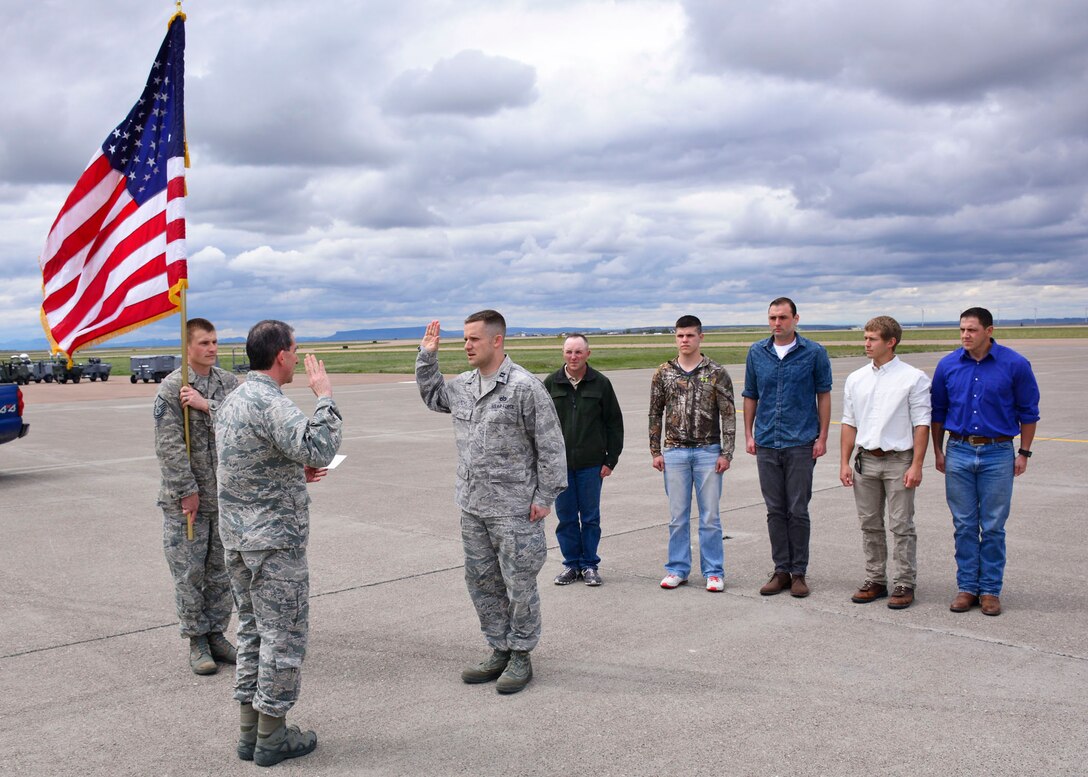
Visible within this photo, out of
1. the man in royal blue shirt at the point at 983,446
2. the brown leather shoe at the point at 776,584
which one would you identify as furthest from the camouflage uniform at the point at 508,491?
the man in royal blue shirt at the point at 983,446

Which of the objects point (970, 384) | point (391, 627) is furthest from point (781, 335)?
point (391, 627)

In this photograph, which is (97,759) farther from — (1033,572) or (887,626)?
(1033,572)

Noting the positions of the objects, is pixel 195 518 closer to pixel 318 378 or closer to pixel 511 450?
pixel 318 378

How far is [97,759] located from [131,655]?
4.81 ft

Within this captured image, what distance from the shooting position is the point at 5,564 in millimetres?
7934

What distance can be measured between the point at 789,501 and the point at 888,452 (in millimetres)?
788

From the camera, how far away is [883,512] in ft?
21.4

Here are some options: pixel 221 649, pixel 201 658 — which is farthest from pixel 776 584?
pixel 201 658

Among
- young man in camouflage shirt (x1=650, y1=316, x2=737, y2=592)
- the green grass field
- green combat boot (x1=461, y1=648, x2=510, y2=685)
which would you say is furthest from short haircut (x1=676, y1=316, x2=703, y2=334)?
the green grass field

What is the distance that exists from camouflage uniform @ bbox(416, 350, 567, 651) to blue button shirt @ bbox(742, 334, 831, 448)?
2255 mm

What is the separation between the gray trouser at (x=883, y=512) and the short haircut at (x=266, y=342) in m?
4.25

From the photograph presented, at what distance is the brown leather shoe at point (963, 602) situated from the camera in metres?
6.13

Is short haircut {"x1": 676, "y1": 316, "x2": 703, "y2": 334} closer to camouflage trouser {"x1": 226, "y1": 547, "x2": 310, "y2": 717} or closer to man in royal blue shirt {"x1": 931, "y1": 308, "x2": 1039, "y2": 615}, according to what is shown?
man in royal blue shirt {"x1": 931, "y1": 308, "x2": 1039, "y2": 615}

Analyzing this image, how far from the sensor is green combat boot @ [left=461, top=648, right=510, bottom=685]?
504cm
